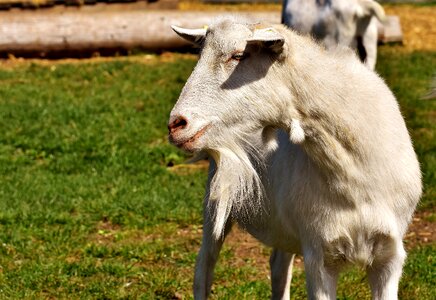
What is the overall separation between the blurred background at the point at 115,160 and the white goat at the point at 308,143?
2.47 ft

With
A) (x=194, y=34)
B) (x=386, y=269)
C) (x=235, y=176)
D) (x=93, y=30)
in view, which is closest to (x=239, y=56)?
(x=194, y=34)

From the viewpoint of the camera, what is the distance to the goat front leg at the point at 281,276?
21.5ft

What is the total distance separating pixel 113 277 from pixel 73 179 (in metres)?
2.50

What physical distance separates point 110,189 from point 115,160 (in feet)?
2.87

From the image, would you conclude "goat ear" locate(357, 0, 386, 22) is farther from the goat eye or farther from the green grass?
the goat eye

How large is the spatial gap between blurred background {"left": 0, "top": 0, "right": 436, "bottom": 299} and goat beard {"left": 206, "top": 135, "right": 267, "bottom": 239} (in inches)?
42.9

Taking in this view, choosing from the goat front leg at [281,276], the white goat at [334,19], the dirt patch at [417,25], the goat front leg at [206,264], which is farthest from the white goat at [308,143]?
the dirt patch at [417,25]

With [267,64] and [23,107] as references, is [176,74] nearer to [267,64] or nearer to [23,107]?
[23,107]

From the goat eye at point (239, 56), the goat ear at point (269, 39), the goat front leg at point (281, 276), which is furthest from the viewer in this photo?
the goat front leg at point (281, 276)

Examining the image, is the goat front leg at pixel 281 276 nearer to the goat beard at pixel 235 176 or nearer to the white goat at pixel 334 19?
the goat beard at pixel 235 176

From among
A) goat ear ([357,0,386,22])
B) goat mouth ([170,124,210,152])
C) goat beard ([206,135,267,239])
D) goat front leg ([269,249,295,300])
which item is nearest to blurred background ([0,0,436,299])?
goat front leg ([269,249,295,300])

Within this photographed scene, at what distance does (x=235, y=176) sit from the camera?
203 inches

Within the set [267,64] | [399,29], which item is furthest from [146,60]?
[267,64]

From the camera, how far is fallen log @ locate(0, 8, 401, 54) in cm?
1477
